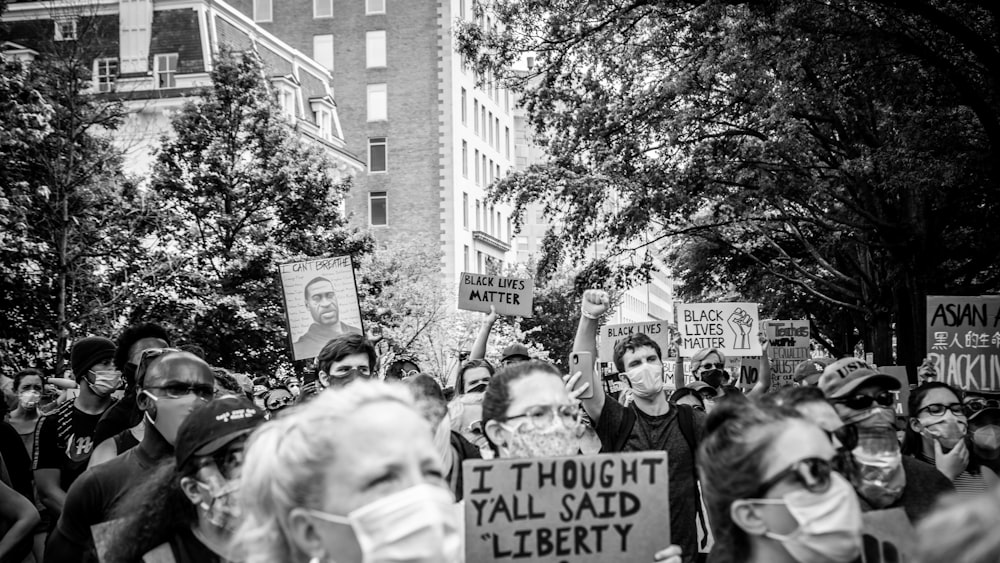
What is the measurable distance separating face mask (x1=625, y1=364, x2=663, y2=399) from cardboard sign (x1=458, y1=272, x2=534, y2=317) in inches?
180

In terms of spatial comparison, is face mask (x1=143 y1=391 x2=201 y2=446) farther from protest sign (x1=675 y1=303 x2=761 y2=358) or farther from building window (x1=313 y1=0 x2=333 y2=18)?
building window (x1=313 y1=0 x2=333 y2=18)

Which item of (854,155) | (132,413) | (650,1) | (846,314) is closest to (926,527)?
(132,413)

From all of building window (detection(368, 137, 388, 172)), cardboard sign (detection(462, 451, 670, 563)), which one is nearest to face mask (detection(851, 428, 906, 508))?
cardboard sign (detection(462, 451, 670, 563))

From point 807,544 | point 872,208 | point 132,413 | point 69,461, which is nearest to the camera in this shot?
point 807,544

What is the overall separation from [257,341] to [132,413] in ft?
64.9

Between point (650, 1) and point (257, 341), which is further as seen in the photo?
point (257, 341)

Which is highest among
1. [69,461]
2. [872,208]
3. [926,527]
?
[872,208]

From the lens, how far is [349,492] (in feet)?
7.80

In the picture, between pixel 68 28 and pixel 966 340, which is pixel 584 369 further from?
pixel 68 28

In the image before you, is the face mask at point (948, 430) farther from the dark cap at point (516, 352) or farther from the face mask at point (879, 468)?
the dark cap at point (516, 352)

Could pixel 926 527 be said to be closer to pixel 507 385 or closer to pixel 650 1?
pixel 507 385

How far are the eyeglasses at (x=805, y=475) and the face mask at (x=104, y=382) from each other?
4569mm

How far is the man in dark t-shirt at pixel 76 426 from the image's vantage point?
5715mm

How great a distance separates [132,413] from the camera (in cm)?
545
